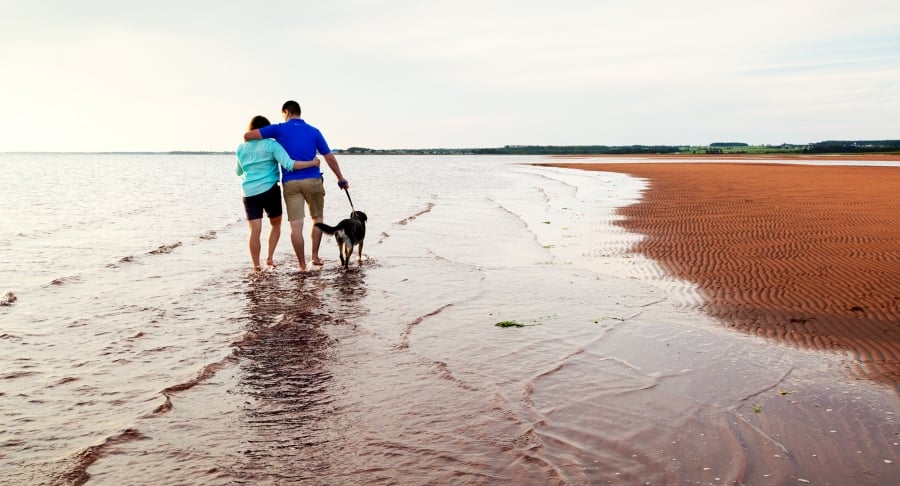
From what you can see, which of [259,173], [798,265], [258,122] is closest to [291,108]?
[258,122]

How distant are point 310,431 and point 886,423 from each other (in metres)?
3.82

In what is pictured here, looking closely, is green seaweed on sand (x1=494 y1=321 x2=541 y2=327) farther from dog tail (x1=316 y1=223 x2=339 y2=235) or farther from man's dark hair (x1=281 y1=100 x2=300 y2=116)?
man's dark hair (x1=281 y1=100 x2=300 y2=116)

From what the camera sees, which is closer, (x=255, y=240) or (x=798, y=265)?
(x=255, y=240)

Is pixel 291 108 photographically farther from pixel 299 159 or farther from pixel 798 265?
pixel 798 265

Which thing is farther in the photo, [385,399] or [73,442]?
[385,399]

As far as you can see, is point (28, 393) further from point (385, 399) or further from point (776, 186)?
point (776, 186)

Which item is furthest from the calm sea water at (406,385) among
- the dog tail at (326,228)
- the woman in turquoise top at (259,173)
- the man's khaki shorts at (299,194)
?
the man's khaki shorts at (299,194)

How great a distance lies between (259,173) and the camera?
902 centimetres

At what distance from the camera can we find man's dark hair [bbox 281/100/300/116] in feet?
30.0

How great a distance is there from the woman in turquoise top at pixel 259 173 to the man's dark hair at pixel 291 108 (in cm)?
34

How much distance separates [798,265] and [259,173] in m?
8.61

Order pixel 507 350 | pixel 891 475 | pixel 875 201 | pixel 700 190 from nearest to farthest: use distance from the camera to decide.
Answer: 1. pixel 891 475
2. pixel 507 350
3. pixel 875 201
4. pixel 700 190

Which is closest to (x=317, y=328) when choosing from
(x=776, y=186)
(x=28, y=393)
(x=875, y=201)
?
(x=28, y=393)

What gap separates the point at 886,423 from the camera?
3975mm
